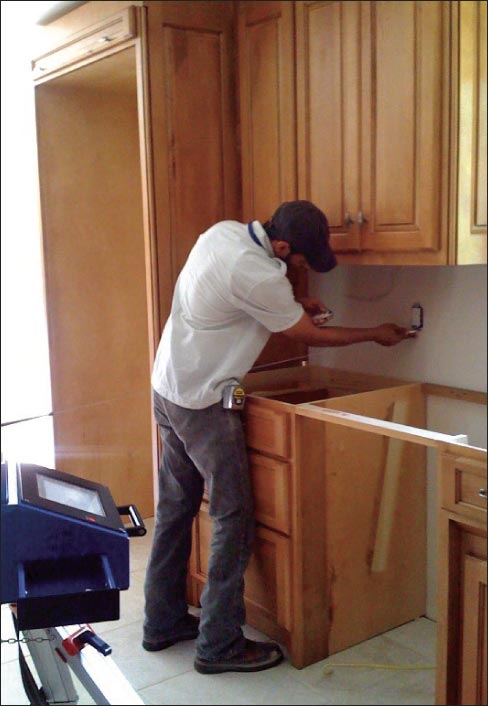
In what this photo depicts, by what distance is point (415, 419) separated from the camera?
142 centimetres

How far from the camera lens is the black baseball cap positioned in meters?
1.27

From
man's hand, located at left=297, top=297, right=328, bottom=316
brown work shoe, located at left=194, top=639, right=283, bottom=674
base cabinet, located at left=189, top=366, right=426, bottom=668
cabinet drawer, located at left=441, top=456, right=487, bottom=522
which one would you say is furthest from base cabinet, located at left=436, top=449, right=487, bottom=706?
man's hand, located at left=297, top=297, right=328, bottom=316

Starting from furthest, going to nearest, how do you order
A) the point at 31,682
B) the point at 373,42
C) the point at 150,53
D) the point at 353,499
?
1. the point at 150,53
2. the point at 353,499
3. the point at 373,42
4. the point at 31,682

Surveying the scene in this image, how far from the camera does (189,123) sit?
147 centimetres

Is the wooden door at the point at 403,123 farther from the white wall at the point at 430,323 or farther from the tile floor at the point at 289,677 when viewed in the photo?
the tile floor at the point at 289,677

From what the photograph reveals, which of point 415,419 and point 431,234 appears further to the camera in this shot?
point 415,419

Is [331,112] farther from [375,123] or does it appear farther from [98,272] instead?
[98,272]

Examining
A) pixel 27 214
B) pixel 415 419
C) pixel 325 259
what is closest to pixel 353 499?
pixel 415 419

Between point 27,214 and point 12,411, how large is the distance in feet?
1.14

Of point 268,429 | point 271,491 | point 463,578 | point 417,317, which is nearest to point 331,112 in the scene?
point 417,317

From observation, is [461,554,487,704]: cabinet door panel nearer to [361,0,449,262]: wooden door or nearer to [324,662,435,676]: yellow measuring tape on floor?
[324,662,435,676]: yellow measuring tape on floor

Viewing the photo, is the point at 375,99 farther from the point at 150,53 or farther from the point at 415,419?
the point at 415,419

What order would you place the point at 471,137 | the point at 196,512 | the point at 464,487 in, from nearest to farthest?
the point at 464,487
the point at 471,137
the point at 196,512

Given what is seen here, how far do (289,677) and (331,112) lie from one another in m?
0.86
